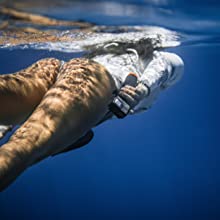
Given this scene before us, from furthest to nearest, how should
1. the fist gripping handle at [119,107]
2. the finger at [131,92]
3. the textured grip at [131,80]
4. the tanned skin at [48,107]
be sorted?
the textured grip at [131,80]
the finger at [131,92]
the fist gripping handle at [119,107]
the tanned skin at [48,107]

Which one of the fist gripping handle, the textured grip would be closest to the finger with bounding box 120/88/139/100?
the fist gripping handle

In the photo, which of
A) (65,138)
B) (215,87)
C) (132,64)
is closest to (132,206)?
(215,87)

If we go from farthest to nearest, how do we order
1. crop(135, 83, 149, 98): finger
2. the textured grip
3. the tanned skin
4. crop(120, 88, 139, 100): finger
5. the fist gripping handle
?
the textured grip
crop(135, 83, 149, 98): finger
crop(120, 88, 139, 100): finger
the fist gripping handle
the tanned skin

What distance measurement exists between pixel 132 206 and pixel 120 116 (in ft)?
91.3

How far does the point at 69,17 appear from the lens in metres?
9.29

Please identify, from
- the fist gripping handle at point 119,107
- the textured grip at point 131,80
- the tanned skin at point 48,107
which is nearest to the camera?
the tanned skin at point 48,107

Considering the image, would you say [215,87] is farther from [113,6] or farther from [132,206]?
[113,6]

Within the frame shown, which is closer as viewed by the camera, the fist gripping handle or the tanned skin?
the tanned skin

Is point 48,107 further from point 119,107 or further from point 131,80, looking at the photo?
point 131,80

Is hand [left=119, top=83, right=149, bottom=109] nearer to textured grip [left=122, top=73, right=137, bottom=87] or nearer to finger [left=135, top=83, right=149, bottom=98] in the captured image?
finger [left=135, top=83, right=149, bottom=98]

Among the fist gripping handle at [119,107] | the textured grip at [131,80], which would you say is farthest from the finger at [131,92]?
the textured grip at [131,80]

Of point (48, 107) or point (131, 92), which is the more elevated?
point (131, 92)

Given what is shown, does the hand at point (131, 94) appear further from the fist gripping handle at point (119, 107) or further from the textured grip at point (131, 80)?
the textured grip at point (131, 80)

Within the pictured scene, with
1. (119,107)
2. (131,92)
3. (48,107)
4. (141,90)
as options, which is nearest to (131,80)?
(141,90)
